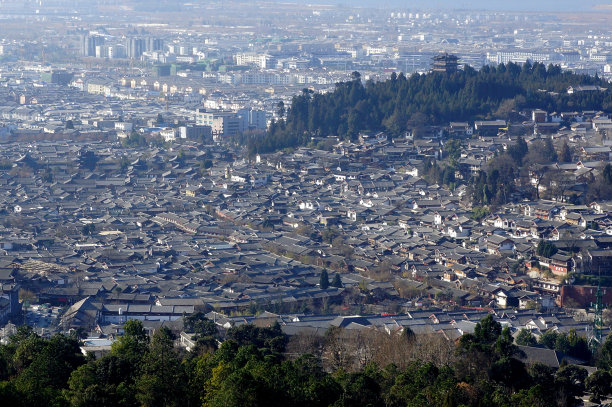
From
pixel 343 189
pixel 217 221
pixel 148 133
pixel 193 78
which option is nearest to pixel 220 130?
pixel 148 133

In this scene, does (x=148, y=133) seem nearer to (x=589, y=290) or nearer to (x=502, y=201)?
(x=502, y=201)

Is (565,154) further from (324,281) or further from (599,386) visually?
(599,386)

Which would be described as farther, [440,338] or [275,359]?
[440,338]

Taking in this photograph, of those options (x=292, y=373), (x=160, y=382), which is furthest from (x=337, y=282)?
(x=160, y=382)

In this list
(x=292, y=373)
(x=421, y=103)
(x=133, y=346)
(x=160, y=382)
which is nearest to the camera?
(x=160, y=382)

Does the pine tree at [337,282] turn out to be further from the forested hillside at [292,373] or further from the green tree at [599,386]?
the green tree at [599,386]

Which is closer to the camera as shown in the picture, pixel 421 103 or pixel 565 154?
pixel 565 154

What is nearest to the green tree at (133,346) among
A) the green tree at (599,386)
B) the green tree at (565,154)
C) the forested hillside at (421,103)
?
the green tree at (599,386)
